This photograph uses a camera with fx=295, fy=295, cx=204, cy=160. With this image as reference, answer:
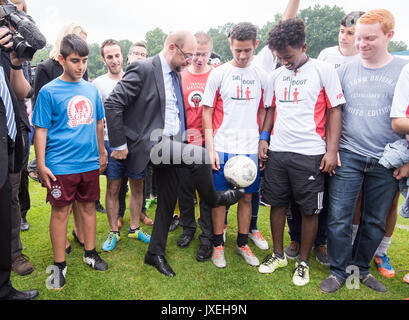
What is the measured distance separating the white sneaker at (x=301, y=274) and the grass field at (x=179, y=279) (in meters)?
0.05

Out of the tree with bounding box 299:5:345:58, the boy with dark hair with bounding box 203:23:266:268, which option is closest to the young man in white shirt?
the boy with dark hair with bounding box 203:23:266:268

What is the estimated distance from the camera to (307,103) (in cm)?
294

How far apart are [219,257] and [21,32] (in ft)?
9.36

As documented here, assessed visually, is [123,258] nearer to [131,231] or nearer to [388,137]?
[131,231]

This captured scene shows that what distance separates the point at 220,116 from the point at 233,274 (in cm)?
173

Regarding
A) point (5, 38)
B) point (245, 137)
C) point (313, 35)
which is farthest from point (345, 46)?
point (313, 35)

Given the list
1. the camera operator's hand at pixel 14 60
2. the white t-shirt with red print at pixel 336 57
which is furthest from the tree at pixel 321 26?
the camera operator's hand at pixel 14 60

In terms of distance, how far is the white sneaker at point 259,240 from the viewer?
12.5 ft

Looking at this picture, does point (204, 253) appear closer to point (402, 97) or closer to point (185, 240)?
point (185, 240)


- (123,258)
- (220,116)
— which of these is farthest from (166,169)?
(123,258)

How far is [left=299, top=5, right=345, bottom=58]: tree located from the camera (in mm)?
49688

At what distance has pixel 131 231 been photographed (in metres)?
3.98

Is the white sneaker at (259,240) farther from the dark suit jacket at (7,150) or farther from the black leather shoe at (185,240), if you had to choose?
the dark suit jacket at (7,150)
